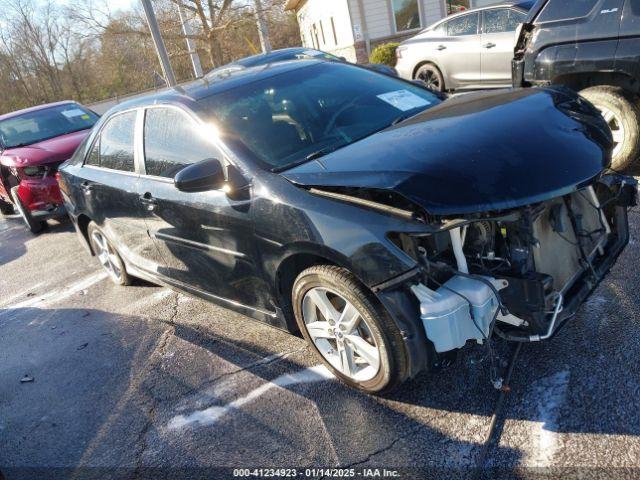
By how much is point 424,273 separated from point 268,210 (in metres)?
0.91

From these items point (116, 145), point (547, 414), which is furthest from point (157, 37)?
point (547, 414)

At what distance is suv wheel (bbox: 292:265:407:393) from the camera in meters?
2.46

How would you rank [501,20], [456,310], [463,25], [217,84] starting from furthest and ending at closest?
1. [463,25]
2. [501,20]
3. [217,84]
4. [456,310]

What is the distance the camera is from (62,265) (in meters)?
6.32

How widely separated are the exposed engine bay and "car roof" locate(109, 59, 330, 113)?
1.85 m

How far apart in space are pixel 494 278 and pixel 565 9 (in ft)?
12.4

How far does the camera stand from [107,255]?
519cm

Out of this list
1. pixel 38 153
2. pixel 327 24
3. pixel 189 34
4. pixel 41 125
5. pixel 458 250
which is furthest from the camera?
pixel 327 24

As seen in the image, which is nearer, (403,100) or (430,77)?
(403,100)

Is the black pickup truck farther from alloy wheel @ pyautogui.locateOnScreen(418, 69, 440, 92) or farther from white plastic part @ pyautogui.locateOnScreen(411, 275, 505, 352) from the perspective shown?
alloy wheel @ pyautogui.locateOnScreen(418, 69, 440, 92)

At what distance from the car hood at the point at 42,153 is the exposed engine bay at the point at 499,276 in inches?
261

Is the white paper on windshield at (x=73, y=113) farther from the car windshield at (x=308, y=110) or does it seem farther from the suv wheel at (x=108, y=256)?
the car windshield at (x=308, y=110)

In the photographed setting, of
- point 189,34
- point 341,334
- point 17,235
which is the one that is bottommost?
point 17,235

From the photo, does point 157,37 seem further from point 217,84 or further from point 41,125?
point 217,84
